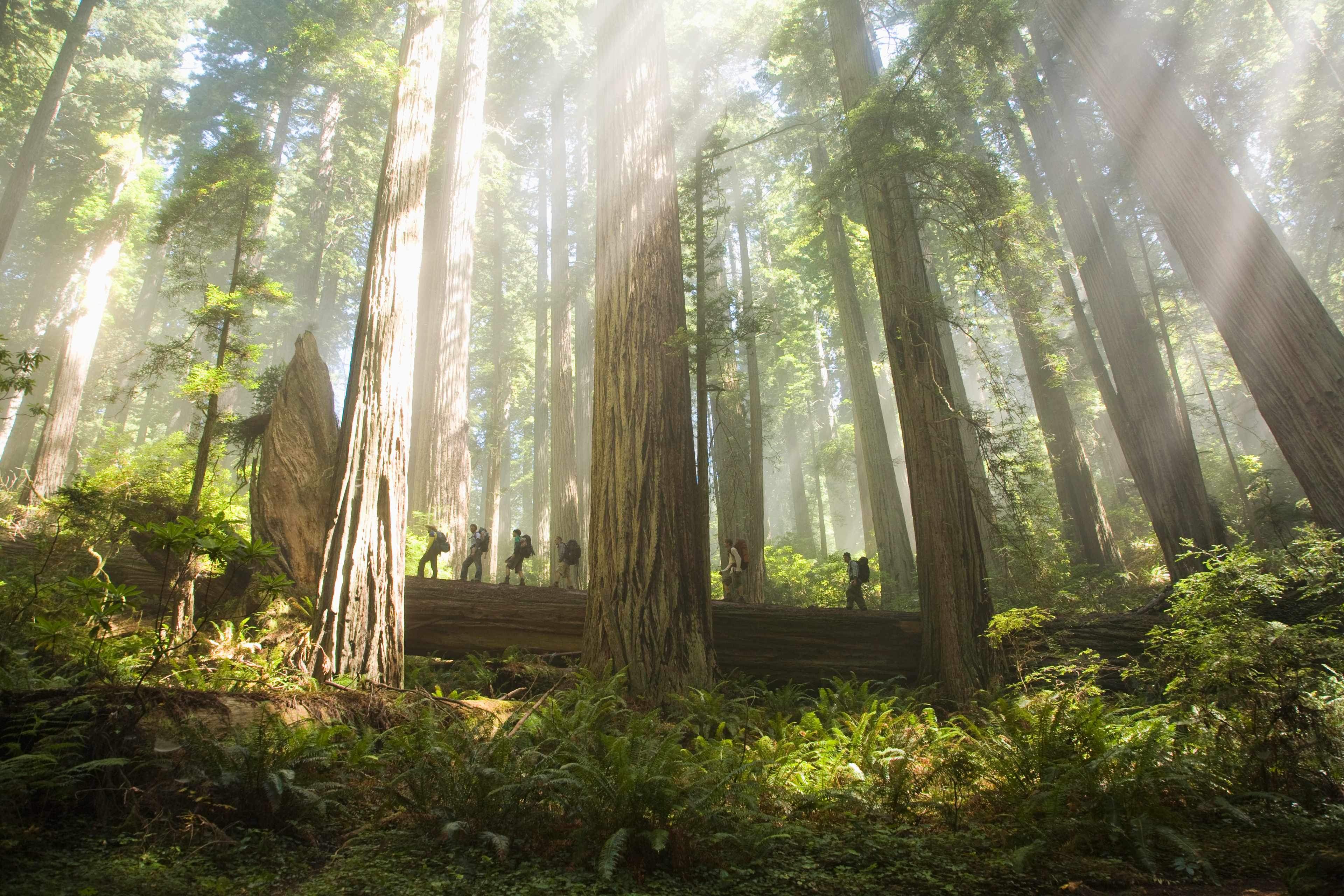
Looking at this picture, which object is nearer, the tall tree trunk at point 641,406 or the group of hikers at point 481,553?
the tall tree trunk at point 641,406

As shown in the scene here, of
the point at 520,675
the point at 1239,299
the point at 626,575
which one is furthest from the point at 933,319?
the point at 520,675

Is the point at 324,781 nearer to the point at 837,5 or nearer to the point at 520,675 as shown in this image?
the point at 520,675

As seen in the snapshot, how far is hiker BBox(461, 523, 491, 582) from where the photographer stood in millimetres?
11070

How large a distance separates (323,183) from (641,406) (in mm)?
22553

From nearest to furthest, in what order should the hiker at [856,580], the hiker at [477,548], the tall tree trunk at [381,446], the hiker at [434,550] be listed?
the tall tree trunk at [381,446]
the hiker at [434,550]
the hiker at [477,548]
the hiker at [856,580]

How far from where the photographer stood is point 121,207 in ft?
64.5

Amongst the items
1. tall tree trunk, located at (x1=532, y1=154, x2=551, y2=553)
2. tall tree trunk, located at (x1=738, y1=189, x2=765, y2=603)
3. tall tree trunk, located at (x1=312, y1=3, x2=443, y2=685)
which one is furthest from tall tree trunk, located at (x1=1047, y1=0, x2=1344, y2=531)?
tall tree trunk, located at (x1=532, y1=154, x2=551, y2=553)

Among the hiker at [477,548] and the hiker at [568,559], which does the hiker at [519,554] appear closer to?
the hiker at [477,548]

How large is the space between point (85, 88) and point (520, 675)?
101 feet

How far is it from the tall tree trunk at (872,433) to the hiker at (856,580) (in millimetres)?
2017

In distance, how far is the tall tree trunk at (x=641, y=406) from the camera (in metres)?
6.33

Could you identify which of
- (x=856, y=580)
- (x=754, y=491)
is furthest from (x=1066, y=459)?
(x=754, y=491)

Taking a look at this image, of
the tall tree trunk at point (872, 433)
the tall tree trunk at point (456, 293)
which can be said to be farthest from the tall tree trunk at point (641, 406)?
the tall tree trunk at point (456, 293)

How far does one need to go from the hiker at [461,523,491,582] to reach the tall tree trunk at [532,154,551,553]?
7.74 meters
